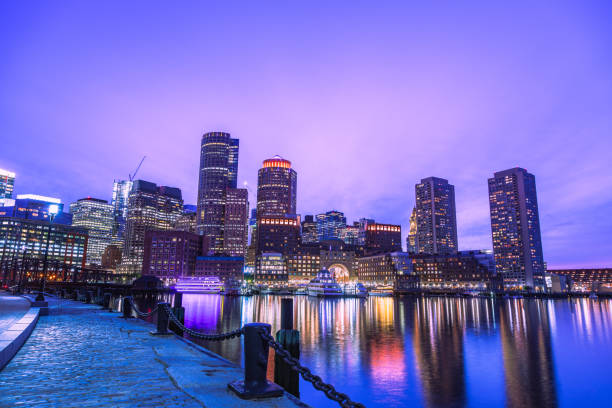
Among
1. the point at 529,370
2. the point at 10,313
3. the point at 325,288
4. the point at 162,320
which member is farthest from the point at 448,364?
the point at 325,288

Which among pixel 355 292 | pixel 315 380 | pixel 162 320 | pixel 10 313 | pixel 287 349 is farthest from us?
pixel 355 292

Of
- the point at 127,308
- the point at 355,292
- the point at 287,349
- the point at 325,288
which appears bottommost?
the point at 355,292

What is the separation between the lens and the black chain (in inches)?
241

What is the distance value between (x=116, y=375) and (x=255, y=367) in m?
4.44

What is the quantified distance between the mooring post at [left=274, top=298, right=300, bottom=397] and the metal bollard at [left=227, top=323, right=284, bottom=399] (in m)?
3.12

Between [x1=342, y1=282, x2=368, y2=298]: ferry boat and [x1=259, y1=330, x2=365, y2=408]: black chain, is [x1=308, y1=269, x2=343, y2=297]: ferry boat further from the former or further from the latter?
[x1=259, y1=330, x2=365, y2=408]: black chain

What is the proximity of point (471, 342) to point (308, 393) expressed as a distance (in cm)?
2497

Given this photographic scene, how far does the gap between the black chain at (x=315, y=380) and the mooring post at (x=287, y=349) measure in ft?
11.2

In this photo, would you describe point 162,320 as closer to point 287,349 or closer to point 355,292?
point 287,349

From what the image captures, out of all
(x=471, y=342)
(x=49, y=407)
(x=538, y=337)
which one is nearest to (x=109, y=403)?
(x=49, y=407)

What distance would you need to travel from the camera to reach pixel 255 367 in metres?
8.12

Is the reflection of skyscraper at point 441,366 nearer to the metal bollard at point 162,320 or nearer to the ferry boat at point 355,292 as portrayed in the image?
the metal bollard at point 162,320

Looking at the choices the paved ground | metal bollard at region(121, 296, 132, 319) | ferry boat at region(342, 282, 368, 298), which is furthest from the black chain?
ferry boat at region(342, 282, 368, 298)

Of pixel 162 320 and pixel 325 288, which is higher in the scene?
pixel 162 320
